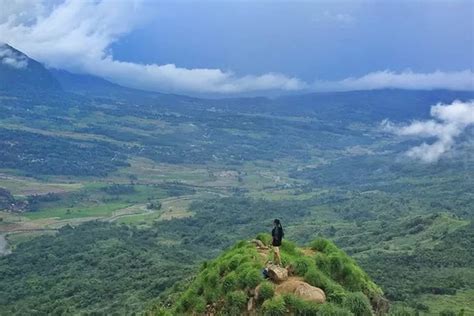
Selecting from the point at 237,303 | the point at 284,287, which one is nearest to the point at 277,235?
the point at 284,287

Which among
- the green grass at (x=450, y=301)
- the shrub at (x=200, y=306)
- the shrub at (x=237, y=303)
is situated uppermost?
the shrub at (x=237, y=303)

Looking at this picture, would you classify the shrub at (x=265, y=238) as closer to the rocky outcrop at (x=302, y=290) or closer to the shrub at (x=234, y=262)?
the shrub at (x=234, y=262)

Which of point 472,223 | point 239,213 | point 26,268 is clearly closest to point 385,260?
point 472,223

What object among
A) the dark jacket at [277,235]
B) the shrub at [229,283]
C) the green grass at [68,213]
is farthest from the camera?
the green grass at [68,213]

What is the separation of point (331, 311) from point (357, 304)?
169 centimetres

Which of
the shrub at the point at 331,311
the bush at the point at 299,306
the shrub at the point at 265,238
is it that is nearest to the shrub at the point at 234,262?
the shrub at the point at 265,238

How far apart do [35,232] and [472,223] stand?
10926 centimetres

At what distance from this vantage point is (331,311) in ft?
73.6

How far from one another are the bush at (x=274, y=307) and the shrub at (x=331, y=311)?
136cm

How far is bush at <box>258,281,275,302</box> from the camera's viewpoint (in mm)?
23438

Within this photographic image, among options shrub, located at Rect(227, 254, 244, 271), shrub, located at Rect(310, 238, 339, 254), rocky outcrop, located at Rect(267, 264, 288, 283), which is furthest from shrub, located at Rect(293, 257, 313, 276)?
shrub, located at Rect(310, 238, 339, 254)

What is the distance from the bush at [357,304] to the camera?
23.4 metres

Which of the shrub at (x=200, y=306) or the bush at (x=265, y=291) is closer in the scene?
the bush at (x=265, y=291)

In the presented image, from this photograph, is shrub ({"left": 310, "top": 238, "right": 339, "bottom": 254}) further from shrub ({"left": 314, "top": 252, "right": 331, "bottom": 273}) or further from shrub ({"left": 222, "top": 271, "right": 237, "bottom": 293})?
shrub ({"left": 222, "top": 271, "right": 237, "bottom": 293})
